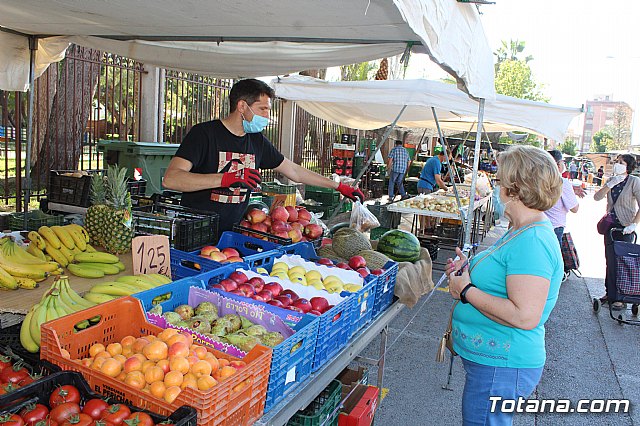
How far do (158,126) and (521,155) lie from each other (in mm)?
8890

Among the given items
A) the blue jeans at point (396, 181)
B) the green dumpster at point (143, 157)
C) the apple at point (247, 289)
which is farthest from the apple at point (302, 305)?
the blue jeans at point (396, 181)

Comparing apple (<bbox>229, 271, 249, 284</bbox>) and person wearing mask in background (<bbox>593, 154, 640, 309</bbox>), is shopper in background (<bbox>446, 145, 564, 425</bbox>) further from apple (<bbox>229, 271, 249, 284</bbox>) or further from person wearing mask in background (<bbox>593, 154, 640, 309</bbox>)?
person wearing mask in background (<bbox>593, 154, 640, 309</bbox>)

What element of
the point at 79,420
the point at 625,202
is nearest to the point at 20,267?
the point at 79,420

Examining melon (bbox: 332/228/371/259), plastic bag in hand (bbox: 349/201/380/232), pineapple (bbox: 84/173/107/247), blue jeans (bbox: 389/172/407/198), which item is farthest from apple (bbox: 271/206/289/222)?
blue jeans (bbox: 389/172/407/198)

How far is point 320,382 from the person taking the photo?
8.29ft

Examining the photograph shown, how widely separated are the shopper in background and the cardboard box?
0.86 meters

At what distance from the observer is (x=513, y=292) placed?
2.40m

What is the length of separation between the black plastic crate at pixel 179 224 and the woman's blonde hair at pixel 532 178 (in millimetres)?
1982

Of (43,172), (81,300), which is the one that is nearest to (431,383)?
(81,300)

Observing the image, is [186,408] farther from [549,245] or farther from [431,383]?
[431,383]

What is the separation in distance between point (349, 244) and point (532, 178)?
1.96 metres

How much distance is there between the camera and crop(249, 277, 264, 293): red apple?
3.00m

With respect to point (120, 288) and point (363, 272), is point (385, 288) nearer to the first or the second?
point (363, 272)

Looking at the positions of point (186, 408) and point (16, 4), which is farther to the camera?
point (16, 4)
